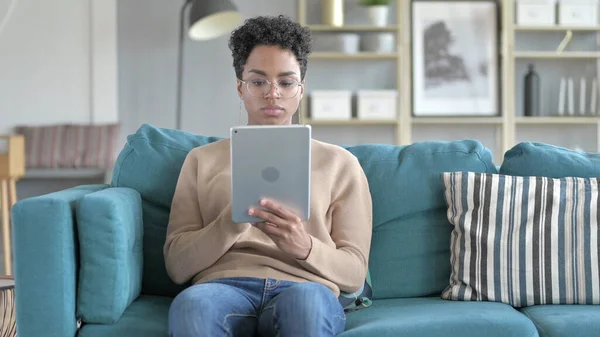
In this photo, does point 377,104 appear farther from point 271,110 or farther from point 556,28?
point 271,110

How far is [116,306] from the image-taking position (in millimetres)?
1717

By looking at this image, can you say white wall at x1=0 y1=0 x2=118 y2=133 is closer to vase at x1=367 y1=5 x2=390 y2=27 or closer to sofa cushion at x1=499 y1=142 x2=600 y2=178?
vase at x1=367 y1=5 x2=390 y2=27

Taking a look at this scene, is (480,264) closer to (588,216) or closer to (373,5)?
(588,216)

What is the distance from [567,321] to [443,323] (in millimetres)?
297

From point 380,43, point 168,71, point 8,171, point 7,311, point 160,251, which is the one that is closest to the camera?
point 160,251

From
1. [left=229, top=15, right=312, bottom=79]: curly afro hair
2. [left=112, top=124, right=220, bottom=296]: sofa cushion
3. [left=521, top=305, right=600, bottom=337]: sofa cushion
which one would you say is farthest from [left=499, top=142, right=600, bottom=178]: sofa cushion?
[left=112, top=124, right=220, bottom=296]: sofa cushion

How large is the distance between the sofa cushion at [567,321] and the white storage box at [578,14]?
147 inches

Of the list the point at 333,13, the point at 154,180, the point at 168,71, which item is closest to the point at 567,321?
the point at 154,180

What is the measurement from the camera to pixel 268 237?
72.4 inches

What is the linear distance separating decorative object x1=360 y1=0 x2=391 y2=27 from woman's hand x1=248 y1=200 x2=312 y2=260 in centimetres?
363

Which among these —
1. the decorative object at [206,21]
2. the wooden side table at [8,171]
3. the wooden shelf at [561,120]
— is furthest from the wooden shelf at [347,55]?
the wooden side table at [8,171]

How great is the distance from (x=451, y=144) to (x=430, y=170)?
117mm

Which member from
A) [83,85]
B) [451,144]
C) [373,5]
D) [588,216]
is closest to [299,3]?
[373,5]

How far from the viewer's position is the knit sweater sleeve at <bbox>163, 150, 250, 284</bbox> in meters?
1.76
